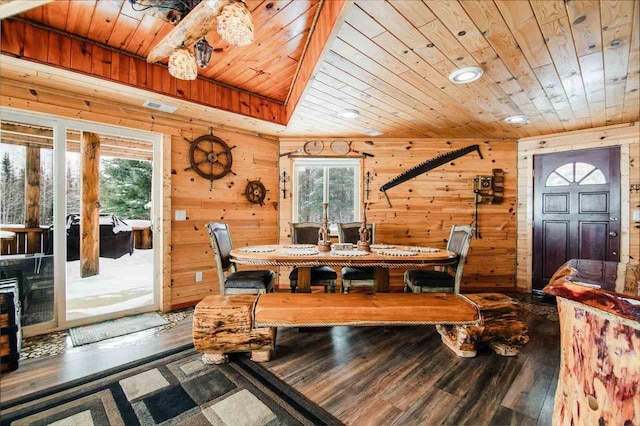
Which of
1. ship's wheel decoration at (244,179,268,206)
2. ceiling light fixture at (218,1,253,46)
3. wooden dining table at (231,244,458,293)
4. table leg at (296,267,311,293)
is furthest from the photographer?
ship's wheel decoration at (244,179,268,206)

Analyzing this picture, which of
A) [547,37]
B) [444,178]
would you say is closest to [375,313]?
[547,37]

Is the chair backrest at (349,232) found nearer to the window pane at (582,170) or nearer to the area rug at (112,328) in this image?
the area rug at (112,328)

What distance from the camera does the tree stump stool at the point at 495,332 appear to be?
7.14 feet

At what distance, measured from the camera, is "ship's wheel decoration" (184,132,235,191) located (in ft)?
11.3

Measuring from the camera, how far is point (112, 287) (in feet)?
12.3

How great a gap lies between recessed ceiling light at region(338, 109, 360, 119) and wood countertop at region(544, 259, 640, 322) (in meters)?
2.40

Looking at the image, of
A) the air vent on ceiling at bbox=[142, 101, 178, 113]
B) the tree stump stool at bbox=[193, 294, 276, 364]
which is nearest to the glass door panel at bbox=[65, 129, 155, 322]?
the air vent on ceiling at bbox=[142, 101, 178, 113]

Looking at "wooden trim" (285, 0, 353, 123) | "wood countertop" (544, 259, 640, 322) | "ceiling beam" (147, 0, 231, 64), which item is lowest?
"wood countertop" (544, 259, 640, 322)

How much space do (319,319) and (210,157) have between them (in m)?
2.55

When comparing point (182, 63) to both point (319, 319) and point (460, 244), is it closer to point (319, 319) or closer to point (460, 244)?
point (319, 319)

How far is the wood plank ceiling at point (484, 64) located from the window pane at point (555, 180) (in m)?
0.68

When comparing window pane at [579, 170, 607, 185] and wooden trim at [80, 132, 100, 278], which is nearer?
wooden trim at [80, 132, 100, 278]

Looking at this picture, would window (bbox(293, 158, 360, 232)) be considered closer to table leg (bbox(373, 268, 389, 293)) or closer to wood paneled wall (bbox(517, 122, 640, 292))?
table leg (bbox(373, 268, 389, 293))

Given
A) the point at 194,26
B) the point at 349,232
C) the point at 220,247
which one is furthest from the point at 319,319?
the point at 194,26
